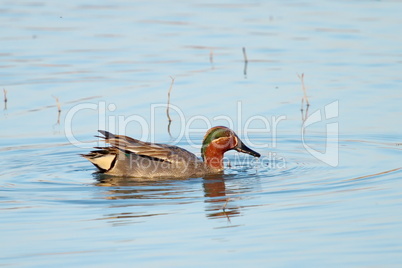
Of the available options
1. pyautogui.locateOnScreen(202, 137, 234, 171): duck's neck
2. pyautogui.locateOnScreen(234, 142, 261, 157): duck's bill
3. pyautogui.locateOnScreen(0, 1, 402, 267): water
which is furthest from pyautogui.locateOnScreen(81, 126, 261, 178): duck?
pyautogui.locateOnScreen(234, 142, 261, 157): duck's bill

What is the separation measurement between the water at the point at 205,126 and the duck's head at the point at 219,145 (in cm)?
27

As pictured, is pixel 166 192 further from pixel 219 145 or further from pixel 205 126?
pixel 205 126

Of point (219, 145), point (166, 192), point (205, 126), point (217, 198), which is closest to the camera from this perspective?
point (217, 198)

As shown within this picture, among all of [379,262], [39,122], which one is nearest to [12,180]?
[39,122]

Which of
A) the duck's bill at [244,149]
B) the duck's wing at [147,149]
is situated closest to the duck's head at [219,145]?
the duck's bill at [244,149]

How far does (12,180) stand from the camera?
10.6 meters

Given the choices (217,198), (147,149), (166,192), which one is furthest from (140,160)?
(217,198)

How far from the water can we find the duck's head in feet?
0.88

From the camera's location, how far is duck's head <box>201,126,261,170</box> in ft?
37.6

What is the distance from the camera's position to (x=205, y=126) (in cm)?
1321

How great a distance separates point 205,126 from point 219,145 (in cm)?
171

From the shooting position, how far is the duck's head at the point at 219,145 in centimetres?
1147

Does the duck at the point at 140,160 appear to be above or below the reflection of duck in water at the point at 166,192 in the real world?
above

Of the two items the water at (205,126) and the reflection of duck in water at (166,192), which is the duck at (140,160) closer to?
the reflection of duck in water at (166,192)
